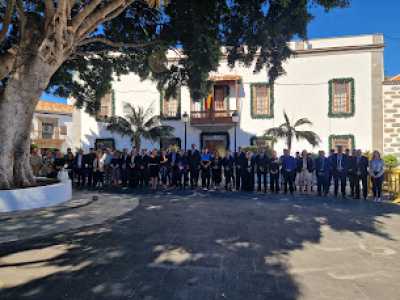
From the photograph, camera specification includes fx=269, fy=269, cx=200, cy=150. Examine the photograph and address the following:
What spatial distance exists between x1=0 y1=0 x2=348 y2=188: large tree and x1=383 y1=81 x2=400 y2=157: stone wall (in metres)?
13.0

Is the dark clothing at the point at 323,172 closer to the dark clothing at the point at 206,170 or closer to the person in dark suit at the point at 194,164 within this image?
the dark clothing at the point at 206,170

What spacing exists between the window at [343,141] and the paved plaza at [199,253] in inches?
467

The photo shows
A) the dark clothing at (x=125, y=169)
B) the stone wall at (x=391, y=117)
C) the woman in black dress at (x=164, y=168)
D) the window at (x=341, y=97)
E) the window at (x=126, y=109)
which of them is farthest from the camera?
the window at (x=126, y=109)

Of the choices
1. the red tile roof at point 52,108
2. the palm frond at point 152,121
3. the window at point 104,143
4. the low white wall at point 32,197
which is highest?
the red tile roof at point 52,108

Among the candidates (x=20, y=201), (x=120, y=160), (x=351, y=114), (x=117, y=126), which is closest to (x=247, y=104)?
(x=351, y=114)

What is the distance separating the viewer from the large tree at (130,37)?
7.07 metres

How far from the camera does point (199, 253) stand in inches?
167

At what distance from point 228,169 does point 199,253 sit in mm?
6986

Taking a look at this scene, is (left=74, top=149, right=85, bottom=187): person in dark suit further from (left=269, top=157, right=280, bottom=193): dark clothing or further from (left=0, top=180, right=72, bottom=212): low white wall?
(left=269, top=157, right=280, bottom=193): dark clothing

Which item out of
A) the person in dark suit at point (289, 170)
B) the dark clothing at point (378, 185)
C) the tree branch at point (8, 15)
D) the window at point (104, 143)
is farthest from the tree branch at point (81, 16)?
the window at point (104, 143)

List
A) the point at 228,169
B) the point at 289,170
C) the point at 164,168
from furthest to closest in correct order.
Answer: the point at 164,168, the point at 228,169, the point at 289,170

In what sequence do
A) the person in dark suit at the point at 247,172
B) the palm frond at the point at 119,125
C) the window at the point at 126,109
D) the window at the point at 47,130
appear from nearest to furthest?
the person in dark suit at the point at 247,172 → the palm frond at the point at 119,125 → the window at the point at 126,109 → the window at the point at 47,130

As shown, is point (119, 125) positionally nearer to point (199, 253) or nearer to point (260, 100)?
point (260, 100)

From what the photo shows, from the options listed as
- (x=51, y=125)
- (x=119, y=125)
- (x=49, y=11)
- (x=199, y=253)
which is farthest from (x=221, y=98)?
(x=51, y=125)
